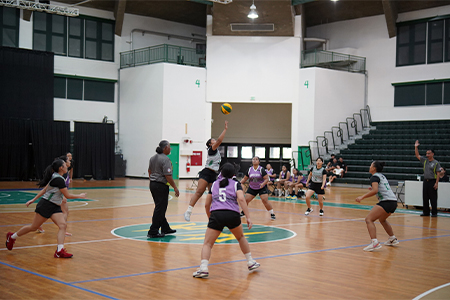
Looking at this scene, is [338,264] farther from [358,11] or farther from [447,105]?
[358,11]

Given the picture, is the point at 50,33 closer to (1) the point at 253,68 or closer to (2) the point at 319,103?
(1) the point at 253,68

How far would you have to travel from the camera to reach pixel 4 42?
28.8 metres

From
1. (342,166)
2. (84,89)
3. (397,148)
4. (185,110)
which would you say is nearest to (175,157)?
(185,110)

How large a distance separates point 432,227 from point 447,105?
1995 centimetres

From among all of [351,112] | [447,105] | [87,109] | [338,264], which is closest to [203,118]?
[87,109]

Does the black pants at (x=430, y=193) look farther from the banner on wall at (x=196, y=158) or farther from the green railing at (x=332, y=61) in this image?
the banner on wall at (x=196, y=158)

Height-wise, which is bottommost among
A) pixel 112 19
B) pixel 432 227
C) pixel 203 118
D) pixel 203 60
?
pixel 432 227

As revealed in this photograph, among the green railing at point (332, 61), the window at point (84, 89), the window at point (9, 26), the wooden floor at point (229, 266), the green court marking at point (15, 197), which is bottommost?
the green court marking at point (15, 197)

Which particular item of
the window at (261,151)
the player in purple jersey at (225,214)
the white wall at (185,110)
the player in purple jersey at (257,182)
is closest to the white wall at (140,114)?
the white wall at (185,110)

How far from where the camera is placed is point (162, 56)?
31.9m

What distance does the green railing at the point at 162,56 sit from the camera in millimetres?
31734

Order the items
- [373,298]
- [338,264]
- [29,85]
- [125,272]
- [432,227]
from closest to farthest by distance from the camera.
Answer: [373,298] < [125,272] < [338,264] < [432,227] < [29,85]

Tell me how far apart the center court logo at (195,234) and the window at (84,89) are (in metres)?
22.0

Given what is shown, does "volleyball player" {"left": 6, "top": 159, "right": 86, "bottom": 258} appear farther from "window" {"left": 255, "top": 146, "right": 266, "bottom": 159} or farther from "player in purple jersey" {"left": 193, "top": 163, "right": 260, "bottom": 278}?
"window" {"left": 255, "top": 146, "right": 266, "bottom": 159}
